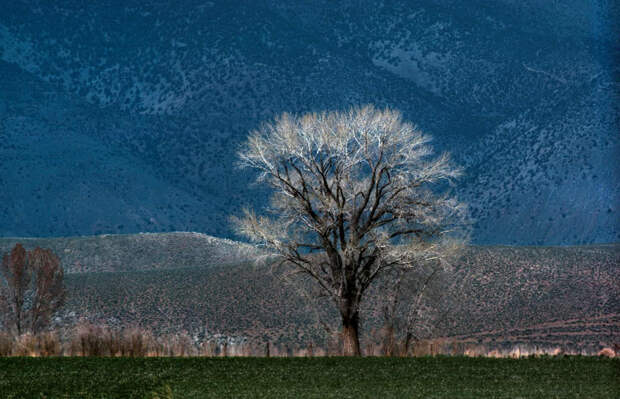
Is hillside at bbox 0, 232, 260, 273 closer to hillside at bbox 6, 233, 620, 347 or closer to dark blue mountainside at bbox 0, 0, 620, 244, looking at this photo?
hillside at bbox 6, 233, 620, 347

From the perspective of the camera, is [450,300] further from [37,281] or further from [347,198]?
[347,198]

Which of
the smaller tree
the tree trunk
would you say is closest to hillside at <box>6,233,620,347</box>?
the smaller tree

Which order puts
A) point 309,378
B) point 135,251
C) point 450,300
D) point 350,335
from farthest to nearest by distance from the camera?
1. point 135,251
2. point 450,300
3. point 350,335
4. point 309,378

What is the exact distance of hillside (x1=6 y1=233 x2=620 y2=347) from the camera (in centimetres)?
6253

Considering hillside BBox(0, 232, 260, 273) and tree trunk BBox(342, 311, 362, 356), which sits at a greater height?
hillside BBox(0, 232, 260, 273)

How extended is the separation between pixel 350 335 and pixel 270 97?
95211mm

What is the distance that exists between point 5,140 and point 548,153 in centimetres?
6952

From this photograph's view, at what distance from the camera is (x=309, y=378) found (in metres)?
25.9

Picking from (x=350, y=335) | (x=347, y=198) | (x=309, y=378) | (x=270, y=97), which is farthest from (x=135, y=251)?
(x=309, y=378)

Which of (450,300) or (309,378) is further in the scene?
(450,300)

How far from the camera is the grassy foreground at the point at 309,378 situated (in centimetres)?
2244

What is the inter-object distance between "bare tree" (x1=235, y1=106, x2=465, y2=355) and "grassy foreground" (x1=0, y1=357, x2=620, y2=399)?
4.37 m

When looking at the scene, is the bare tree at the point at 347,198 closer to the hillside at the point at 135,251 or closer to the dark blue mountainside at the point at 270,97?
the hillside at the point at 135,251

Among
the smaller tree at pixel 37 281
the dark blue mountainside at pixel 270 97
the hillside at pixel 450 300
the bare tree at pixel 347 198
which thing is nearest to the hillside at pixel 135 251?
the hillside at pixel 450 300
